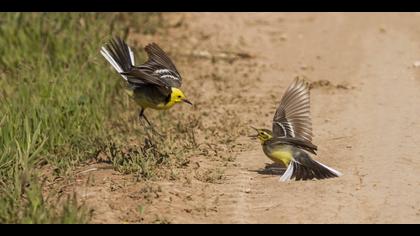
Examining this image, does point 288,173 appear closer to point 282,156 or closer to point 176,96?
point 282,156

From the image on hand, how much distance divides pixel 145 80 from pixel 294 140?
5.28ft

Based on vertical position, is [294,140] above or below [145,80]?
below

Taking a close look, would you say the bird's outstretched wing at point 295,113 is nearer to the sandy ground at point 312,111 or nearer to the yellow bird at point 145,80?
the sandy ground at point 312,111

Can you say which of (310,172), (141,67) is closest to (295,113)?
(310,172)

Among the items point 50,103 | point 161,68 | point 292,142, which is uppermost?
point 161,68

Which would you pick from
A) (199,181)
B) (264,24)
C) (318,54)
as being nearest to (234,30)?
(264,24)

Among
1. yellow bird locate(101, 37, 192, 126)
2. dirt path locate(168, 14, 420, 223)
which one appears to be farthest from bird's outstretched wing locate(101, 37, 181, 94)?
dirt path locate(168, 14, 420, 223)

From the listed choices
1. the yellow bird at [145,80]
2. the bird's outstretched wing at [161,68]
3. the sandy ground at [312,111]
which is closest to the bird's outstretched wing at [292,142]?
the sandy ground at [312,111]

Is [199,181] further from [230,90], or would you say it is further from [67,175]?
[230,90]

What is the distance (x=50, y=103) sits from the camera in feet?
30.6

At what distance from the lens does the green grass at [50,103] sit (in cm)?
695

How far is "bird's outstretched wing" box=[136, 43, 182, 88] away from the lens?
884cm

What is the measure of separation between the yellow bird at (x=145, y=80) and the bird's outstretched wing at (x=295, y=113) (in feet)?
3.16
